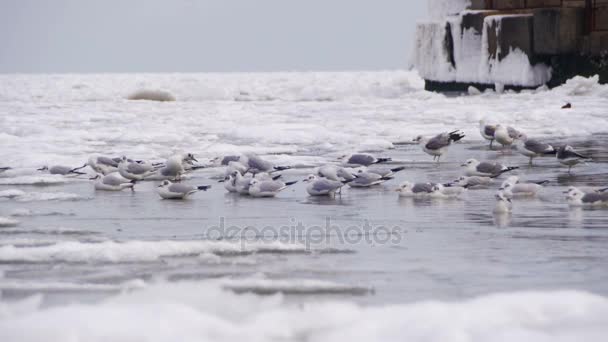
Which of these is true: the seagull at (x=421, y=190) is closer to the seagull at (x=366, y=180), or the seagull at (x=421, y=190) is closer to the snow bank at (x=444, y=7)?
the seagull at (x=366, y=180)

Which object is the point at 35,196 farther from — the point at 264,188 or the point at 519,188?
the point at 519,188

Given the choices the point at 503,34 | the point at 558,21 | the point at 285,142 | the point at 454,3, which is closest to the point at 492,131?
the point at 285,142

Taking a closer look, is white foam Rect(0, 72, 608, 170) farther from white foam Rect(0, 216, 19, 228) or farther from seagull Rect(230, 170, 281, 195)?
white foam Rect(0, 216, 19, 228)

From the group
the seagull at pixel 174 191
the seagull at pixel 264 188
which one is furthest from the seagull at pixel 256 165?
the seagull at pixel 174 191

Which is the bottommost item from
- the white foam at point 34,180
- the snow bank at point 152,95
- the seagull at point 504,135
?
the snow bank at point 152,95

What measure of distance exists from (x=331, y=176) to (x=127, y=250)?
11.7 feet

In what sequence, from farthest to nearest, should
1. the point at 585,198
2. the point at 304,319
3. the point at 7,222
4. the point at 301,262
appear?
the point at 585,198 → the point at 7,222 → the point at 301,262 → the point at 304,319

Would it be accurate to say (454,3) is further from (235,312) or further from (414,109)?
(235,312)

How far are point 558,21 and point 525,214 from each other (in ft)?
62.2

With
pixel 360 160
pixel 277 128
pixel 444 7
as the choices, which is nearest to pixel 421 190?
pixel 360 160

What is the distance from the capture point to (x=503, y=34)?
2806 cm

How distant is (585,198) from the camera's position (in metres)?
8.09

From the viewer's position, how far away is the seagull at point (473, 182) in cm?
923

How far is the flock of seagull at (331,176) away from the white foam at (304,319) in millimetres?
3227
